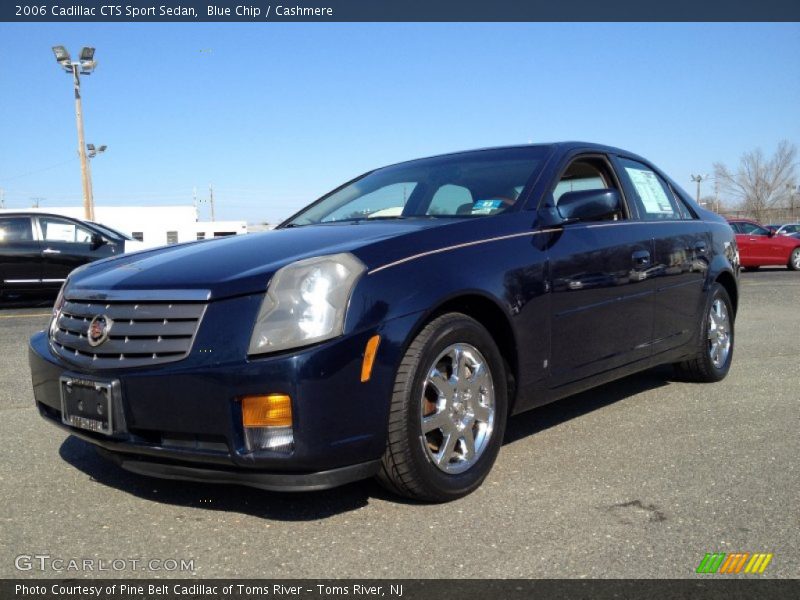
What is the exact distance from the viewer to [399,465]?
286cm

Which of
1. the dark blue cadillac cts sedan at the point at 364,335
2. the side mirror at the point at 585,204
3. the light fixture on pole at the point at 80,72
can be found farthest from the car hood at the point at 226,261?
the light fixture on pole at the point at 80,72

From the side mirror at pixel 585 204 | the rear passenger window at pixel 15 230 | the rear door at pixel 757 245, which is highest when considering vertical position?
the side mirror at pixel 585 204

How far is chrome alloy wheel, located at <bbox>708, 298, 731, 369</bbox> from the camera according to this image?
5.27m

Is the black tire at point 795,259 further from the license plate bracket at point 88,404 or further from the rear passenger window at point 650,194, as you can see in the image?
the license plate bracket at point 88,404

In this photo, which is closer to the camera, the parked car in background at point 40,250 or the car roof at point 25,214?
the parked car in background at point 40,250

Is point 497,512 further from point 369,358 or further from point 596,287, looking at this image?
point 596,287

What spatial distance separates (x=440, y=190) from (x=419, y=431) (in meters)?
1.68

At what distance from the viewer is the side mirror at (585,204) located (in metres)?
3.73

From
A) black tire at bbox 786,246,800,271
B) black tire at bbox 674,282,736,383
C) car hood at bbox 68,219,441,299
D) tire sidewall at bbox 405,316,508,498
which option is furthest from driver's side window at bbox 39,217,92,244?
black tire at bbox 786,246,800,271

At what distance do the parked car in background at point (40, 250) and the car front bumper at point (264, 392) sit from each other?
1030 centimetres

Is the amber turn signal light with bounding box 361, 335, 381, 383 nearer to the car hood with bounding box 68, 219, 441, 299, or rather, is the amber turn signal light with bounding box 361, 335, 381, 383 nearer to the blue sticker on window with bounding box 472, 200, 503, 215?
the car hood with bounding box 68, 219, 441, 299

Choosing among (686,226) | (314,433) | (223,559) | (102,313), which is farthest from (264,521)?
(686,226)

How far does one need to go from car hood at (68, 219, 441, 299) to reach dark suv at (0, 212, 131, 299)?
368 inches

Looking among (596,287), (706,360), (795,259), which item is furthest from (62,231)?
(795,259)
